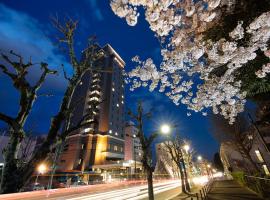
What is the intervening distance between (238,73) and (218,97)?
210 cm

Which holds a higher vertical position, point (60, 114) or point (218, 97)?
point (218, 97)

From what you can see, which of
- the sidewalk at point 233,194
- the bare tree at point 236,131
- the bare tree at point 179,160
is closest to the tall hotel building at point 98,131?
the bare tree at point 179,160

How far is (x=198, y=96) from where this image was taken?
9352mm

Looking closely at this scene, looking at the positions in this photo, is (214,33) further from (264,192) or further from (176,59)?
(264,192)

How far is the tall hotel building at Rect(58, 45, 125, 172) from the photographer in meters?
58.9

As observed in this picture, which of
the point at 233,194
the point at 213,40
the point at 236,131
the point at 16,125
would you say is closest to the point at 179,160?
the point at 233,194

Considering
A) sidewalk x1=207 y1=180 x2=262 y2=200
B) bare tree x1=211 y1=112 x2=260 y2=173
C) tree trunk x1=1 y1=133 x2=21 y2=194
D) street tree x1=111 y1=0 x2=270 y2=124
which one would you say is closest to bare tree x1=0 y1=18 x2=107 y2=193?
tree trunk x1=1 y1=133 x2=21 y2=194

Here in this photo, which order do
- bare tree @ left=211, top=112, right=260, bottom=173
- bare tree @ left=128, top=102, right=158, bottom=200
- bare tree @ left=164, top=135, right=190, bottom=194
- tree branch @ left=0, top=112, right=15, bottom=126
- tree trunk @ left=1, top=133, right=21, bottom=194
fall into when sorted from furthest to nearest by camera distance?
bare tree @ left=211, top=112, right=260, bottom=173, bare tree @ left=164, top=135, right=190, bottom=194, bare tree @ left=128, top=102, right=158, bottom=200, tree branch @ left=0, top=112, right=15, bottom=126, tree trunk @ left=1, top=133, right=21, bottom=194

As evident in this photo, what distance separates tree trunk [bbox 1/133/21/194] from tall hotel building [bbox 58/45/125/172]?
45824 millimetres

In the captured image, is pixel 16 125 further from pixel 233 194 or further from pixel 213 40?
pixel 233 194

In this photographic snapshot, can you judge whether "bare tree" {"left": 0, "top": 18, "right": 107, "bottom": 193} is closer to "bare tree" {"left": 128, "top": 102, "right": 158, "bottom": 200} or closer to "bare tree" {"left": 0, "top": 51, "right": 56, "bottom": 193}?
"bare tree" {"left": 0, "top": 51, "right": 56, "bottom": 193}

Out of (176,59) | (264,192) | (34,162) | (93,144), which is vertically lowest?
(264,192)

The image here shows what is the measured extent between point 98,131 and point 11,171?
61789mm

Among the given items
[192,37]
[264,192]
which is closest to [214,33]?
[192,37]
